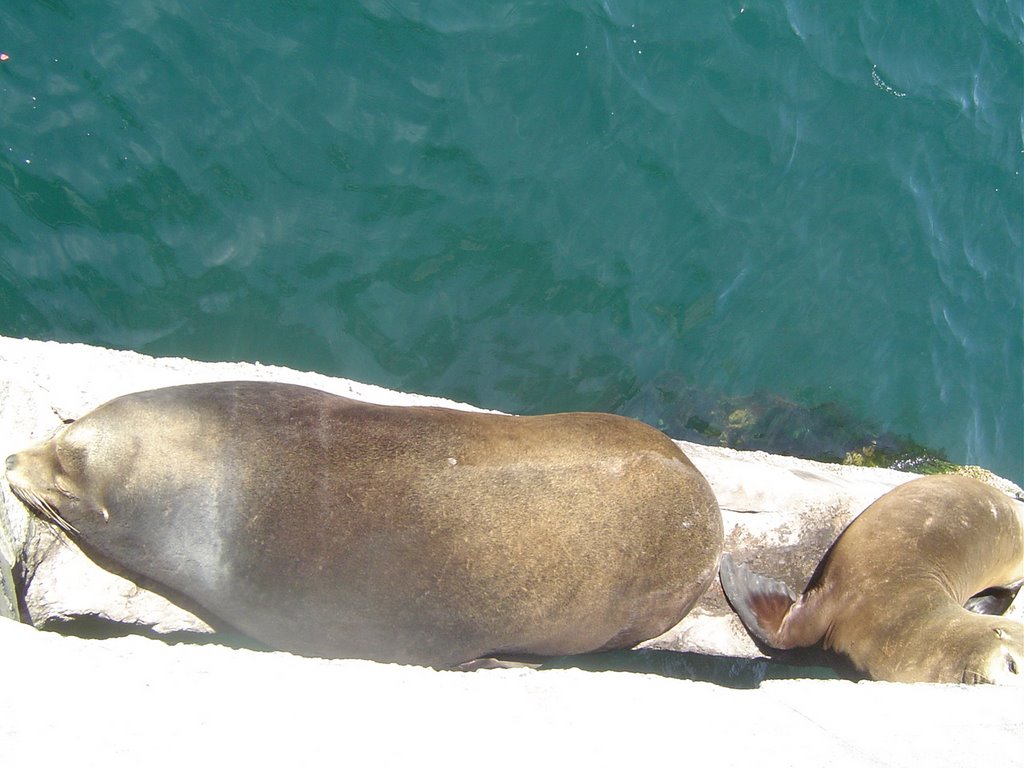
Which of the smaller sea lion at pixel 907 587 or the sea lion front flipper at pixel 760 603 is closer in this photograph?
the smaller sea lion at pixel 907 587

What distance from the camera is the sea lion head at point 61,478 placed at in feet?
12.7

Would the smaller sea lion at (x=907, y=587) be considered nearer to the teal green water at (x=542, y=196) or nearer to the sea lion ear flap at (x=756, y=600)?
the sea lion ear flap at (x=756, y=600)

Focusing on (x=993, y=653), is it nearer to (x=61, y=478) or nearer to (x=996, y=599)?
(x=996, y=599)

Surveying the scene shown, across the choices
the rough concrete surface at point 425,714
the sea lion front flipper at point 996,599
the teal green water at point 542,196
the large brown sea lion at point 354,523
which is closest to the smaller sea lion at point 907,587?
the sea lion front flipper at point 996,599

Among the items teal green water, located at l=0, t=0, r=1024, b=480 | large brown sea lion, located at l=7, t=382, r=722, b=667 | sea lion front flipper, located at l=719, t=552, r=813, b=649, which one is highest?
teal green water, located at l=0, t=0, r=1024, b=480

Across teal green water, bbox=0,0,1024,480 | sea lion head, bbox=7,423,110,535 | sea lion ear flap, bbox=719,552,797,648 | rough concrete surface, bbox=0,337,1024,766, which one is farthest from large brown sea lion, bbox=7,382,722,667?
teal green water, bbox=0,0,1024,480

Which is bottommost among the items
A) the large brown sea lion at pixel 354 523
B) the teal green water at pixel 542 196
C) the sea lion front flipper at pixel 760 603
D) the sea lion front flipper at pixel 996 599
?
the sea lion front flipper at pixel 996 599

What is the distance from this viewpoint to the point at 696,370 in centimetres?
715

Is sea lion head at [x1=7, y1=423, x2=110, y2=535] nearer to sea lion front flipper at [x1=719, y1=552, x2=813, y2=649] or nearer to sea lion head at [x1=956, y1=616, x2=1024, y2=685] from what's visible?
sea lion front flipper at [x1=719, y1=552, x2=813, y2=649]

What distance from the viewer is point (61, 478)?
3871mm

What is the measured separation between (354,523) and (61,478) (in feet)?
4.37

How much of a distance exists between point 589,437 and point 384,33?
3342 mm

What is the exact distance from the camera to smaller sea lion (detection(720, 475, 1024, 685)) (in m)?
4.45

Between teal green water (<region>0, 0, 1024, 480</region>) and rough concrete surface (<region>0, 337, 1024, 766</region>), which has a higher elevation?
teal green water (<region>0, 0, 1024, 480</region>)
